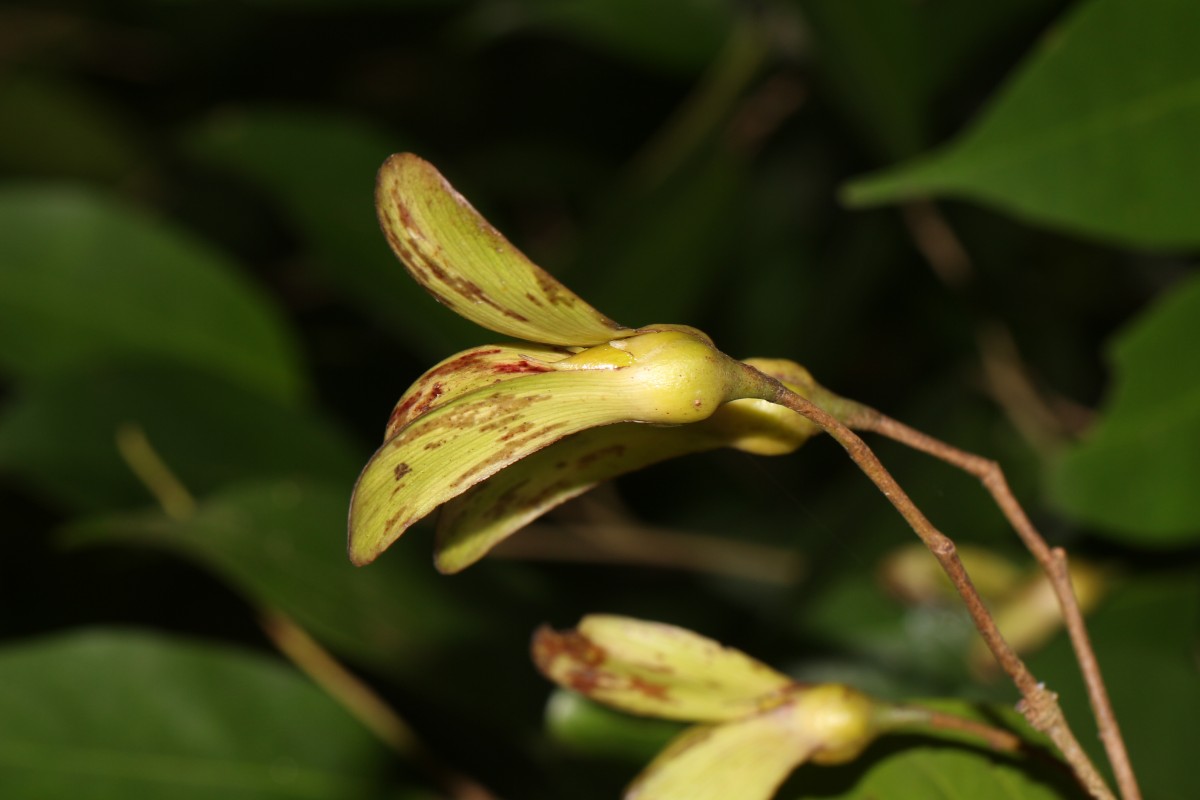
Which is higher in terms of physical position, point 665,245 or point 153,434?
point 665,245

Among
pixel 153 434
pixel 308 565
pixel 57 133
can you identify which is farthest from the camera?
pixel 57 133

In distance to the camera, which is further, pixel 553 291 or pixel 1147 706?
pixel 1147 706

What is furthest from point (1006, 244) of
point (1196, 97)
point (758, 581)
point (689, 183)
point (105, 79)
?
point (105, 79)

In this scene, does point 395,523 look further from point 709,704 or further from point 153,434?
point 153,434

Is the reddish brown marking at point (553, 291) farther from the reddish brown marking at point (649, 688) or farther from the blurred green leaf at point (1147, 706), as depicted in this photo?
the blurred green leaf at point (1147, 706)

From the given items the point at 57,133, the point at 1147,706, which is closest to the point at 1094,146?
the point at 1147,706

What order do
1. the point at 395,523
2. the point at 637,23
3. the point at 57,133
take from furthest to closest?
1. the point at 57,133
2. the point at 637,23
3. the point at 395,523
